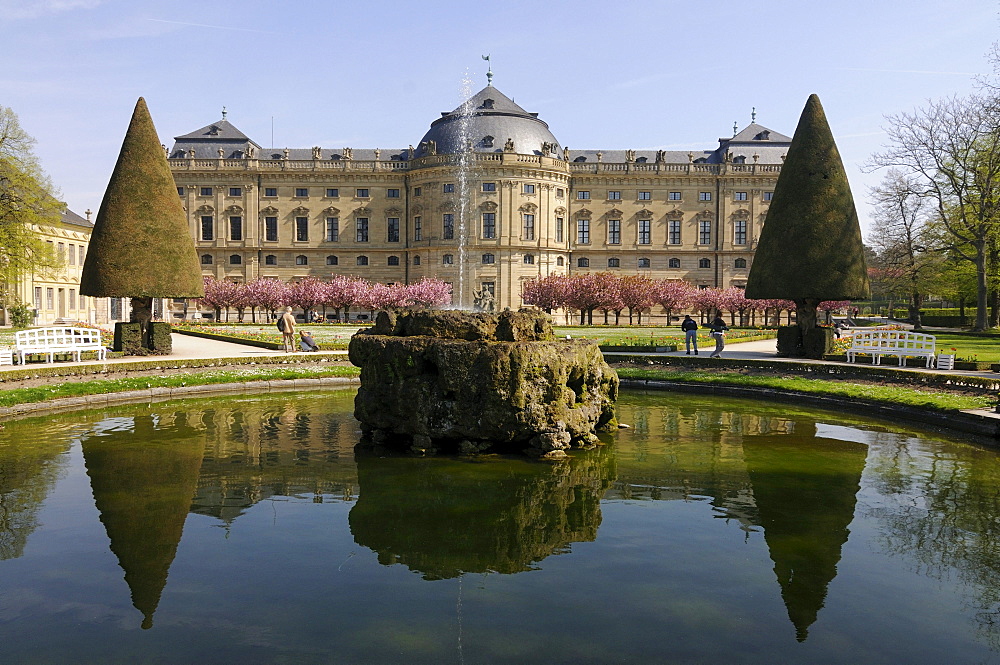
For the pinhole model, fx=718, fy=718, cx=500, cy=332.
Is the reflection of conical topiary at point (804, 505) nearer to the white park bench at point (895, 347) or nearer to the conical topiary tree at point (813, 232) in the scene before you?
the white park bench at point (895, 347)

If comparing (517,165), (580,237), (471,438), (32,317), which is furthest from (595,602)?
(580,237)

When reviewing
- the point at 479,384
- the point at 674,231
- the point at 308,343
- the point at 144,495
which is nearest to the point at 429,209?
the point at 674,231

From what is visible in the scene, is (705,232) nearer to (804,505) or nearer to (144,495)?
(804,505)

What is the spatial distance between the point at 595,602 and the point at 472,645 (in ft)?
3.50

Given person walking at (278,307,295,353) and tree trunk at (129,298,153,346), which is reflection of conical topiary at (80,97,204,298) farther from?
person walking at (278,307,295,353)

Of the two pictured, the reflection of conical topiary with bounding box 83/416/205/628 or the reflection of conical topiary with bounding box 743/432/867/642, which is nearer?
the reflection of conical topiary with bounding box 743/432/867/642

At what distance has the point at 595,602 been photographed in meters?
5.25

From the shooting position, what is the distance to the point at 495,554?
6.17m

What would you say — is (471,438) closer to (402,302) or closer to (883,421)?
(883,421)

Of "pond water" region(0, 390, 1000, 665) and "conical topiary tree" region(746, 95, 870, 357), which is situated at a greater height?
"conical topiary tree" region(746, 95, 870, 357)

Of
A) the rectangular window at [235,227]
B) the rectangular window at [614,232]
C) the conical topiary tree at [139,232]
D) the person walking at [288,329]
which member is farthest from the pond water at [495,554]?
the rectangular window at [235,227]

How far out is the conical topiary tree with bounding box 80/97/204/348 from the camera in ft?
63.8

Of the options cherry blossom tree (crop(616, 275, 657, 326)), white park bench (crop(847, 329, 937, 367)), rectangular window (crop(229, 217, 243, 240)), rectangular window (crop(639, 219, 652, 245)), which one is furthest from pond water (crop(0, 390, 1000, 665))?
rectangular window (crop(229, 217, 243, 240))

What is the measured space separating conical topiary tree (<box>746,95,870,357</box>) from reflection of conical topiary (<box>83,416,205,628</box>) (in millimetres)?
16569
